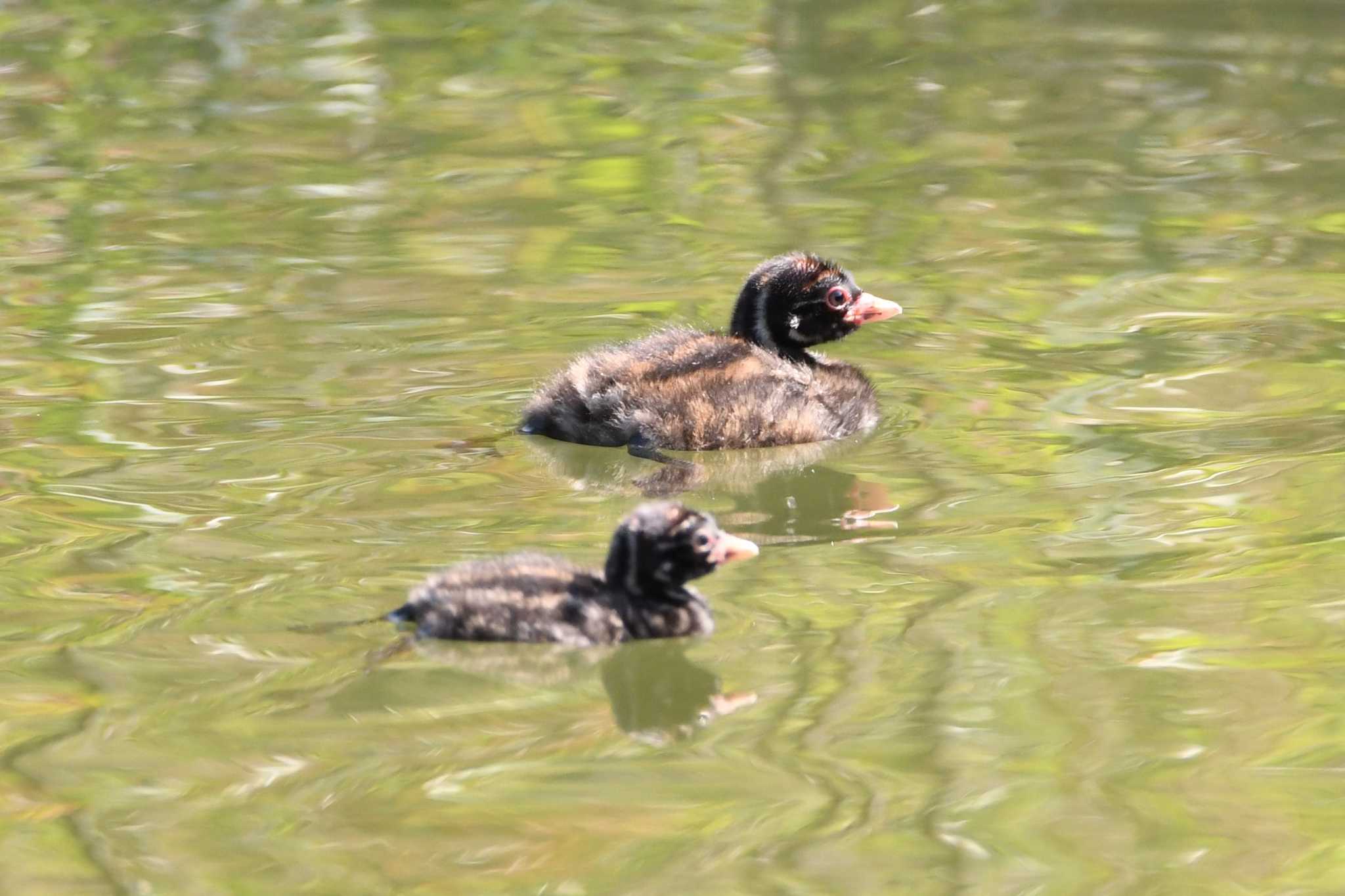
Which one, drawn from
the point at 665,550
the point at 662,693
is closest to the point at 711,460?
the point at 665,550

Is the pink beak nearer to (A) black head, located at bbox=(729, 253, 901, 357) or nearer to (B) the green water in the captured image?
(A) black head, located at bbox=(729, 253, 901, 357)

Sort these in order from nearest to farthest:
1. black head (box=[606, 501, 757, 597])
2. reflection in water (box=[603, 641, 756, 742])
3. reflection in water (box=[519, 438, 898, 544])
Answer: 1. reflection in water (box=[603, 641, 756, 742])
2. black head (box=[606, 501, 757, 597])
3. reflection in water (box=[519, 438, 898, 544])

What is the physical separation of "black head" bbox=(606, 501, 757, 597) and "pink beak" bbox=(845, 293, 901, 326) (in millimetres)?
2444

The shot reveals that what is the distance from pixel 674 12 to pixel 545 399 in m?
7.49

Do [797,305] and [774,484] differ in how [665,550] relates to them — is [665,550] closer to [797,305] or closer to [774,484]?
[774,484]

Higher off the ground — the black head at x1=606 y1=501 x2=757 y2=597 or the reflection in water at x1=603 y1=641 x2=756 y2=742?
the black head at x1=606 y1=501 x2=757 y2=597

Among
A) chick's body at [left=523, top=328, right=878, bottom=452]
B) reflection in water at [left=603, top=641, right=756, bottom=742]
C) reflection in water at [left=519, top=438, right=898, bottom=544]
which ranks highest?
chick's body at [left=523, top=328, right=878, bottom=452]

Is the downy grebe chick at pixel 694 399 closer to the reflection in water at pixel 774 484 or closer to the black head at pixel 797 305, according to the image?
the reflection in water at pixel 774 484

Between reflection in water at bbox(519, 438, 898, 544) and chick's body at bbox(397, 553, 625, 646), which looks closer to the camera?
chick's body at bbox(397, 553, 625, 646)

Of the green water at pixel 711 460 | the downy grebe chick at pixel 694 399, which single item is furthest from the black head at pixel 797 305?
the green water at pixel 711 460

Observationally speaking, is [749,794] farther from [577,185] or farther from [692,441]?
[577,185]

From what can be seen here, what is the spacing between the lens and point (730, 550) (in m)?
5.68

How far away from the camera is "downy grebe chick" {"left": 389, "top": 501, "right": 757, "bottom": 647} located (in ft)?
17.6

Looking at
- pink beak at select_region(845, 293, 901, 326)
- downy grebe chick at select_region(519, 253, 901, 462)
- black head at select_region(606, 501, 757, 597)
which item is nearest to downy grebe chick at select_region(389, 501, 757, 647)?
black head at select_region(606, 501, 757, 597)
